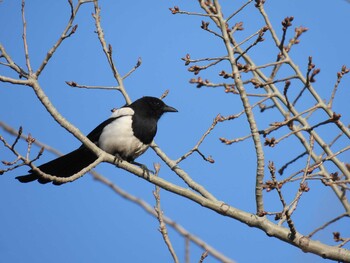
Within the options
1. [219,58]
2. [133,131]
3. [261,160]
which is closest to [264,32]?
[219,58]


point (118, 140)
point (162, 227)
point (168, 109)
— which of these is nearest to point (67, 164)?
point (118, 140)

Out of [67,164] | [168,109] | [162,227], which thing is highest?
→ [168,109]

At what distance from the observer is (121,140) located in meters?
5.25

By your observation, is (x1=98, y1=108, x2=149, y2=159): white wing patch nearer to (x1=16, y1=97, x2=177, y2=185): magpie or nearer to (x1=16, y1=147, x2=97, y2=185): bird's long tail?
(x1=16, y1=97, x2=177, y2=185): magpie

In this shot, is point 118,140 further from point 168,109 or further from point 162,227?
point 162,227

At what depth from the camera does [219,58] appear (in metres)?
3.60

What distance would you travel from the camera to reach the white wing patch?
5.25 m

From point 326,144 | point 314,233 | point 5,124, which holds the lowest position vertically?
point 314,233

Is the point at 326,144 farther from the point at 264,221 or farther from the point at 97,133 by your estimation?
the point at 97,133

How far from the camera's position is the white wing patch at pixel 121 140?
17.2 ft

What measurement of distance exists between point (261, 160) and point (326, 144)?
1132mm

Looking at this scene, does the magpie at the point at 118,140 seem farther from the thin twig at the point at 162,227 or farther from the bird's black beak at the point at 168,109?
the thin twig at the point at 162,227

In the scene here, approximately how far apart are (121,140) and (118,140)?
0.03 m

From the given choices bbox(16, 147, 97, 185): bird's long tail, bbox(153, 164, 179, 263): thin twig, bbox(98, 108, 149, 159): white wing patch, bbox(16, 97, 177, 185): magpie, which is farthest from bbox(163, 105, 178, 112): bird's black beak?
bbox(153, 164, 179, 263): thin twig
